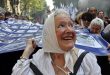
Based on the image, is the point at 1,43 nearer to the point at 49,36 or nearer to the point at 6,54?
the point at 6,54

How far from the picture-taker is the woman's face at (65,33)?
11.4 feet

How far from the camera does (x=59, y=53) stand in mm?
3564

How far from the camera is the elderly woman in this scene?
3.50 metres

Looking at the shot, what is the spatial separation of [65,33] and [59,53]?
189mm

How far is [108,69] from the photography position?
551 cm

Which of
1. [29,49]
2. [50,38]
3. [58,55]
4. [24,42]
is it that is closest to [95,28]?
[24,42]

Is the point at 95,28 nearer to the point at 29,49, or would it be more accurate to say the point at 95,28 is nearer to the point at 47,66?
the point at 29,49

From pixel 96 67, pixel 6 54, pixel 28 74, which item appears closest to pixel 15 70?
pixel 28 74

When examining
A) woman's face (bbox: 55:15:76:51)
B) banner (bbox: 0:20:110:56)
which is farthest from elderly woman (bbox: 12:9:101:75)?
banner (bbox: 0:20:110:56)

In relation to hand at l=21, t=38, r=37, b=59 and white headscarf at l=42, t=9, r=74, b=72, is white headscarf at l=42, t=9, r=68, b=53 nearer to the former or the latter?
white headscarf at l=42, t=9, r=74, b=72

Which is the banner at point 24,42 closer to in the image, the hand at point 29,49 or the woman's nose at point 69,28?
the hand at point 29,49

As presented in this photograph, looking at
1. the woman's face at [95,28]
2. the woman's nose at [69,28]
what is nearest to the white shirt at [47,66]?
the woman's nose at [69,28]

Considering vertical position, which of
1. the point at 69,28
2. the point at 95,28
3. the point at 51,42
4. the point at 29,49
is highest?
the point at 69,28

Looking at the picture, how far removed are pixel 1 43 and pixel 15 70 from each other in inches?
66.6
